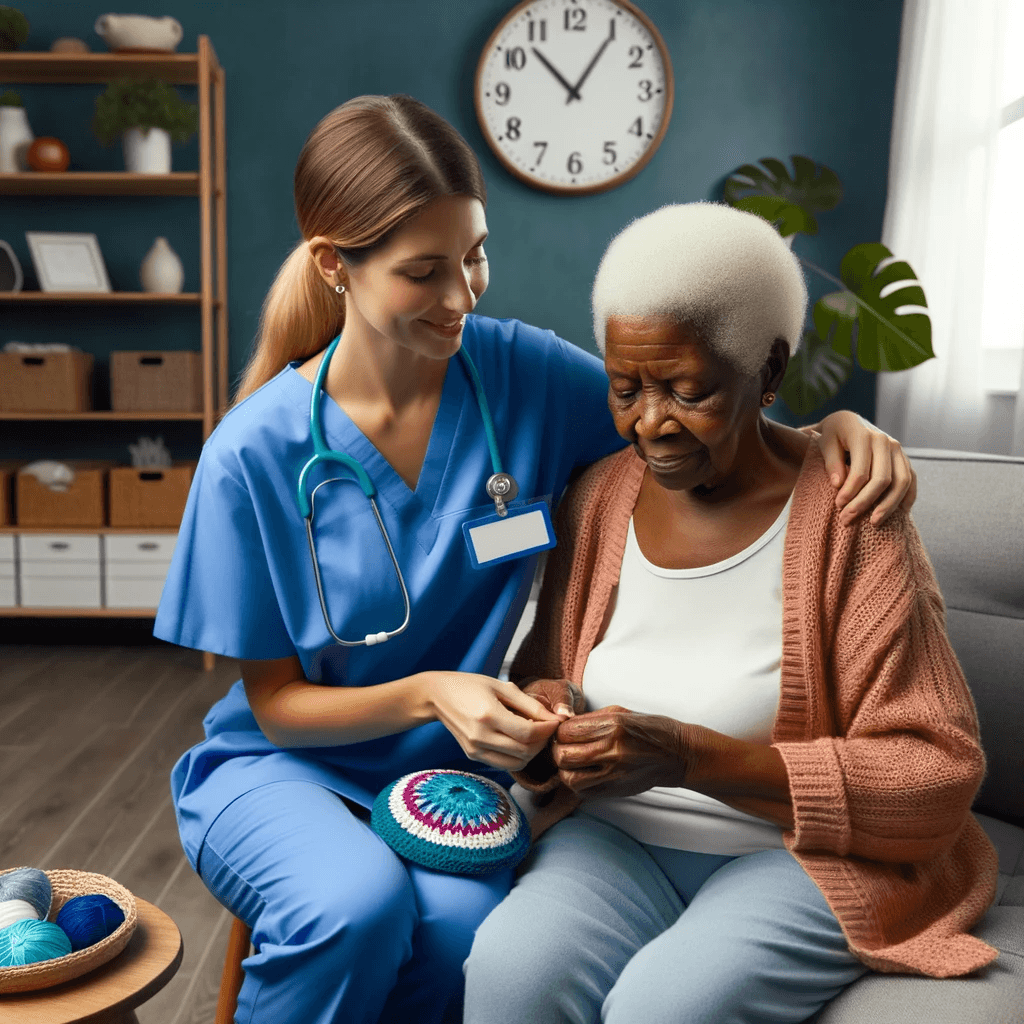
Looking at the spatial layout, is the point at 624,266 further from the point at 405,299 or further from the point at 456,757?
the point at 456,757

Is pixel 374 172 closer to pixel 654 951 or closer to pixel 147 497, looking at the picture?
pixel 654 951

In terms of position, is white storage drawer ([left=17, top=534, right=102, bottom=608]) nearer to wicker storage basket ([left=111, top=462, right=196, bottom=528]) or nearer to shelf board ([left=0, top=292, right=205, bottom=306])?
wicker storage basket ([left=111, top=462, right=196, bottom=528])

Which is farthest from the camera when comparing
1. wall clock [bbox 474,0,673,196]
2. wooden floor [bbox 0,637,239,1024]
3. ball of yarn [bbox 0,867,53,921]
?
wall clock [bbox 474,0,673,196]

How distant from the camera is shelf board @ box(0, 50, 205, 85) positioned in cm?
344

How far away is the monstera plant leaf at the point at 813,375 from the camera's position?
10.6 feet

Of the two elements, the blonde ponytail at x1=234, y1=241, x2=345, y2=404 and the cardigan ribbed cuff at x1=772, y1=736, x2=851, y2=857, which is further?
the blonde ponytail at x1=234, y1=241, x2=345, y2=404

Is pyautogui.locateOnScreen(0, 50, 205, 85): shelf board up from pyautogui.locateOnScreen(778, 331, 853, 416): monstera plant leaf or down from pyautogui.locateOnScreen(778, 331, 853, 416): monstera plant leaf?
up

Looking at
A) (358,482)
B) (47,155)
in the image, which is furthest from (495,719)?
(47,155)

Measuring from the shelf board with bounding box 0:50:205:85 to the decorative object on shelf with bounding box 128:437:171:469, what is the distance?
4.34 ft

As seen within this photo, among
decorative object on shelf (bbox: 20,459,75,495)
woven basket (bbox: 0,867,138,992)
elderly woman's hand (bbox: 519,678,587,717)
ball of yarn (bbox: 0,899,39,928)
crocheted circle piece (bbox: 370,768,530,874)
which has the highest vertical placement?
elderly woman's hand (bbox: 519,678,587,717)

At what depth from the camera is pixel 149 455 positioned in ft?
12.1

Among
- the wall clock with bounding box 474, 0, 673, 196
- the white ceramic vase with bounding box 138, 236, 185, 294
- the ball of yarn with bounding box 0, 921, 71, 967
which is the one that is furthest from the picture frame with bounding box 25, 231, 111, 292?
the ball of yarn with bounding box 0, 921, 71, 967

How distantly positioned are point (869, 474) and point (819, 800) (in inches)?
13.5

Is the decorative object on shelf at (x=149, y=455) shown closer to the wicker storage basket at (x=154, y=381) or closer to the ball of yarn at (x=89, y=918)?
the wicker storage basket at (x=154, y=381)
